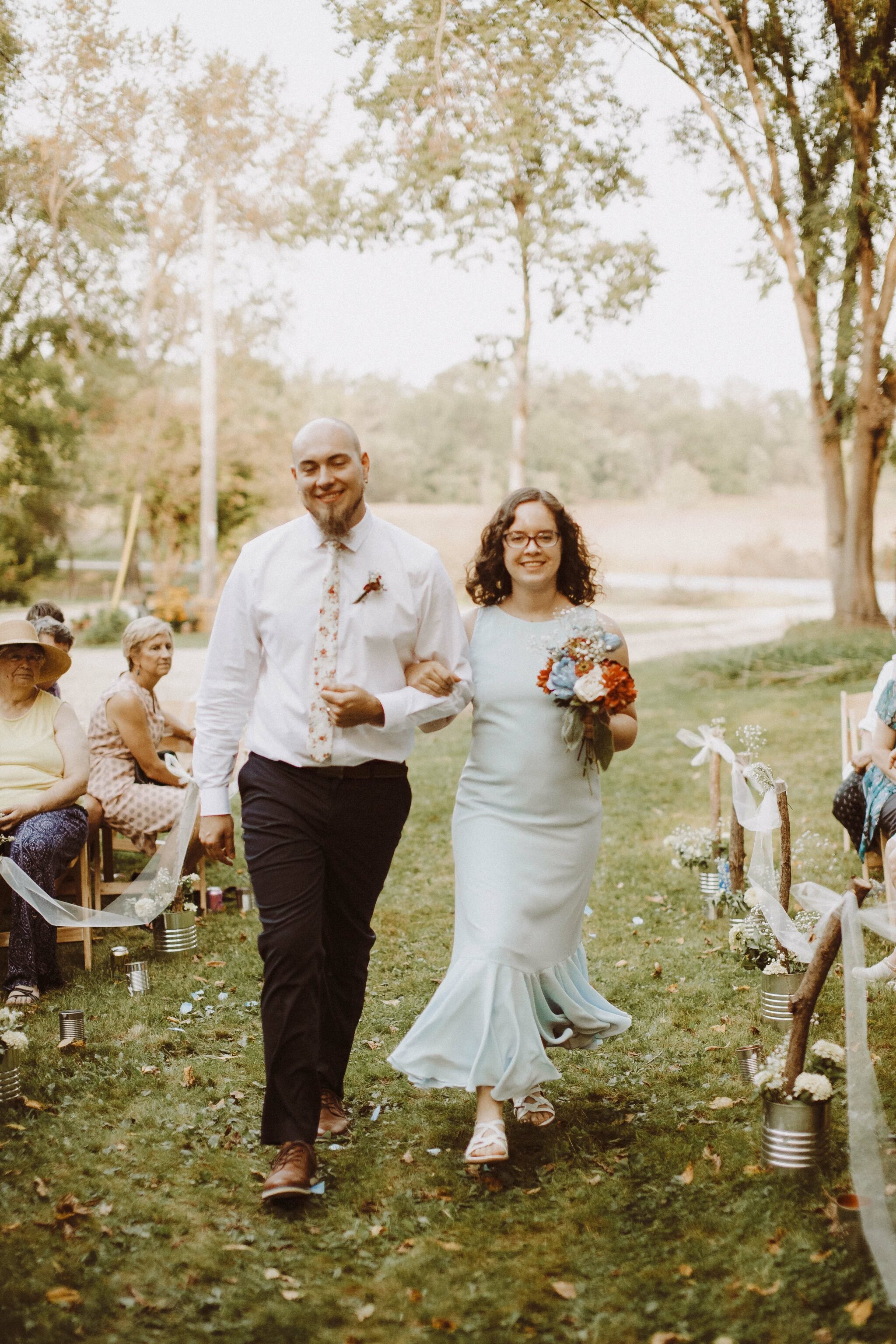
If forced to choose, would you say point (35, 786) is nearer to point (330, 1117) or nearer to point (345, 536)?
point (330, 1117)

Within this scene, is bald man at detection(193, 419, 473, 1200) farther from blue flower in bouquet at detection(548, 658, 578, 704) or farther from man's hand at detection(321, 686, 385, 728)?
blue flower in bouquet at detection(548, 658, 578, 704)

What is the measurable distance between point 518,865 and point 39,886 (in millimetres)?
2470

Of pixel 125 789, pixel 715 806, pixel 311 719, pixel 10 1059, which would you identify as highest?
pixel 311 719

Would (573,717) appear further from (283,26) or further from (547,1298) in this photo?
(283,26)

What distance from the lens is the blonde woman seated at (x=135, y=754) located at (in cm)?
611

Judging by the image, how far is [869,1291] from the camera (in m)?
2.90

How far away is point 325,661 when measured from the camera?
3533mm

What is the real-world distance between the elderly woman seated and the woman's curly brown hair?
233cm

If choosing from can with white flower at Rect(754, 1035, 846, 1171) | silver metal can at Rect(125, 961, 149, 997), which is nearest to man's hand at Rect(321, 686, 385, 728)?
can with white flower at Rect(754, 1035, 846, 1171)

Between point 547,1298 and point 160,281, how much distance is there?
419 inches

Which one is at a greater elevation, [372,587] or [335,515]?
[335,515]

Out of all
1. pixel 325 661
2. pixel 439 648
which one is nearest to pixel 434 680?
pixel 439 648

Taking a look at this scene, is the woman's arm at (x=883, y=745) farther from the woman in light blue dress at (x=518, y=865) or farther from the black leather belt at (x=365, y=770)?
the black leather belt at (x=365, y=770)

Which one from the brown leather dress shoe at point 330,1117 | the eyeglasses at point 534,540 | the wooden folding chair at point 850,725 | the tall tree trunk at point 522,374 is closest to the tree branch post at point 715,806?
the wooden folding chair at point 850,725
